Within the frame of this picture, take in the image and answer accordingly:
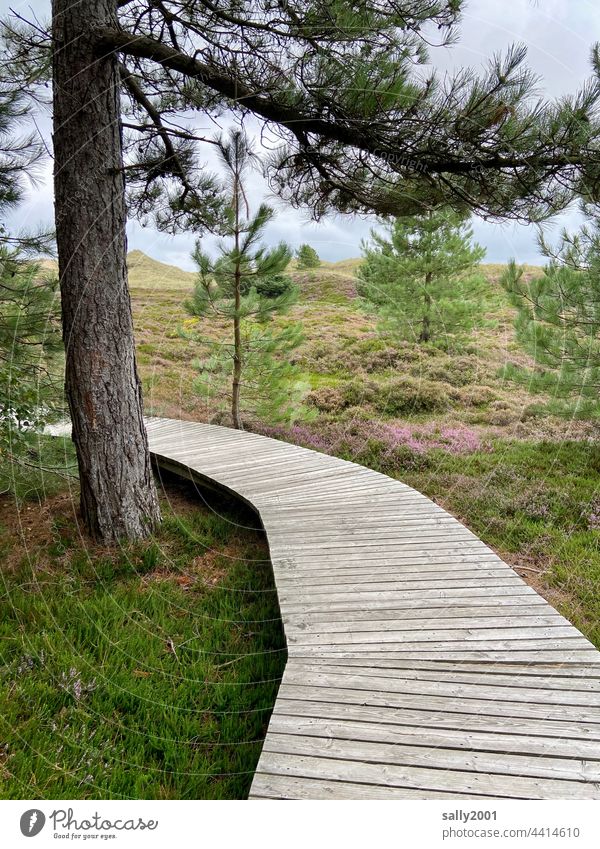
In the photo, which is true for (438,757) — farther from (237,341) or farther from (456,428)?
(456,428)

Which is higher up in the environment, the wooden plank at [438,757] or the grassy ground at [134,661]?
the wooden plank at [438,757]

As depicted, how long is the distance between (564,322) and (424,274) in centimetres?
554

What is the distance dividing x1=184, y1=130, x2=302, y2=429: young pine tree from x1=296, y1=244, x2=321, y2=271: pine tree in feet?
0.95

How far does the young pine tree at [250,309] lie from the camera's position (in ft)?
26.2

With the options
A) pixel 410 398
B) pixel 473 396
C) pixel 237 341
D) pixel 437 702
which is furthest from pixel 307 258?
pixel 437 702

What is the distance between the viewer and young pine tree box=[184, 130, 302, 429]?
315 inches

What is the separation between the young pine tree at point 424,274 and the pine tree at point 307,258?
430 centimetres

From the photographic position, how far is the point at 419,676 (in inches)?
96.9

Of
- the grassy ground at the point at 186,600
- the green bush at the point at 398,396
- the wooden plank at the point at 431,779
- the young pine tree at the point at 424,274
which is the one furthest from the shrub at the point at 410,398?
the wooden plank at the point at 431,779

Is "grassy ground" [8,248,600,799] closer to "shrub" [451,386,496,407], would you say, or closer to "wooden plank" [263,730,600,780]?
"wooden plank" [263,730,600,780]

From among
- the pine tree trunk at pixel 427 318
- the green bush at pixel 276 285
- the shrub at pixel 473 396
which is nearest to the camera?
the green bush at pixel 276 285

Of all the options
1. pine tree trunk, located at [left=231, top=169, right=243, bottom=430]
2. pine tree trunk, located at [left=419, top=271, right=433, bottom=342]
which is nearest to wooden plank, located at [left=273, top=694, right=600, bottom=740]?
pine tree trunk, located at [left=231, top=169, right=243, bottom=430]
